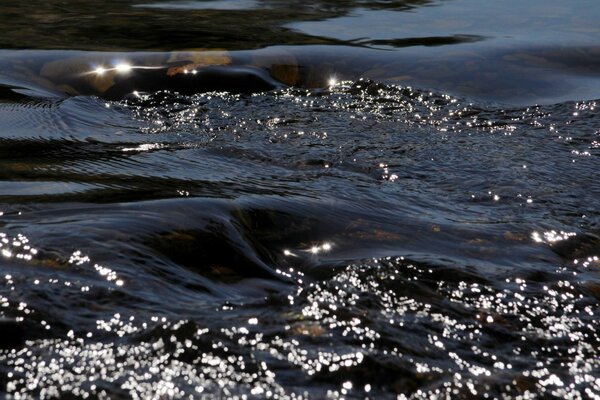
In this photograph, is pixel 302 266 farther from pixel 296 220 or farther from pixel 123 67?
pixel 123 67

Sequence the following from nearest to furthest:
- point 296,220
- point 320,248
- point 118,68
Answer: point 320,248
point 296,220
point 118,68

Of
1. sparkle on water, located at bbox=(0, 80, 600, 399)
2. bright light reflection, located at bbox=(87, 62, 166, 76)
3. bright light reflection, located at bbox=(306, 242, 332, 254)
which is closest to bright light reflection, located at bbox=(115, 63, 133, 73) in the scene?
bright light reflection, located at bbox=(87, 62, 166, 76)

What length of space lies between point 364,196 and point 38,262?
1447mm

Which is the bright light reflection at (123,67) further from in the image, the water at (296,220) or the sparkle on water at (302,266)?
the sparkle on water at (302,266)

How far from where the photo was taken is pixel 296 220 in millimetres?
3354

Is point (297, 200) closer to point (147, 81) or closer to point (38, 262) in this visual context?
point (38, 262)

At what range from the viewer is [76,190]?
11.3 feet

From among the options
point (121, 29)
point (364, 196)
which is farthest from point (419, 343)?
point (121, 29)

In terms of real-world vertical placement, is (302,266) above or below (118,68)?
above

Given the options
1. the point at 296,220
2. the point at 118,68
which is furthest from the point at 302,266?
the point at 118,68

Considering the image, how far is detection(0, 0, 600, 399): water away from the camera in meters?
2.35

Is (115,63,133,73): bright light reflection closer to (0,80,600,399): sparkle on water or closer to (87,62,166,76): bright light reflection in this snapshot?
(87,62,166,76): bright light reflection

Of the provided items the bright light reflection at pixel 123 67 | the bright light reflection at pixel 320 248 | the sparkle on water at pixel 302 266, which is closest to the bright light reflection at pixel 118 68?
the bright light reflection at pixel 123 67

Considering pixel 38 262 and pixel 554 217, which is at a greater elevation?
pixel 38 262
